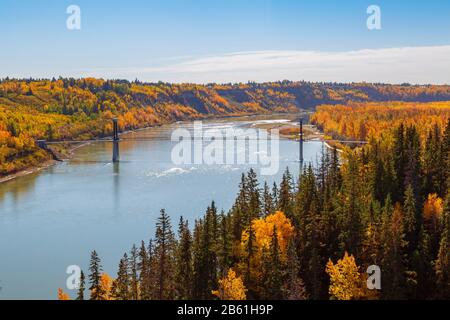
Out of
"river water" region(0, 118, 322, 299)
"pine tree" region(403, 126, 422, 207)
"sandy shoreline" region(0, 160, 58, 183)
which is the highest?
"pine tree" region(403, 126, 422, 207)

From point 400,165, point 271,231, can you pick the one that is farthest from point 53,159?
point 271,231

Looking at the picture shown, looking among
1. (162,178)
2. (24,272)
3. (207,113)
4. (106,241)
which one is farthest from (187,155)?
(207,113)

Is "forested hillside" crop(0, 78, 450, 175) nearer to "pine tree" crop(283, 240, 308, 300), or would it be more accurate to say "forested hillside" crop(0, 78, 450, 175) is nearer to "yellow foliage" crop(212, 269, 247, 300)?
"yellow foliage" crop(212, 269, 247, 300)

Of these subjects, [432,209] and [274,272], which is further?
[432,209]

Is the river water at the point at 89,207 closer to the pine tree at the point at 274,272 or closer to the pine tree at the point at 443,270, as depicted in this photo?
the pine tree at the point at 274,272

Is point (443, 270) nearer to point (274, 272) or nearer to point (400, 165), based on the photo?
point (274, 272)

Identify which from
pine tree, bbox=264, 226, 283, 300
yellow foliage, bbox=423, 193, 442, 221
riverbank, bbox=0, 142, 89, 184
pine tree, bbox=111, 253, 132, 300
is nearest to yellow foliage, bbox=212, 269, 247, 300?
pine tree, bbox=264, 226, 283, 300
